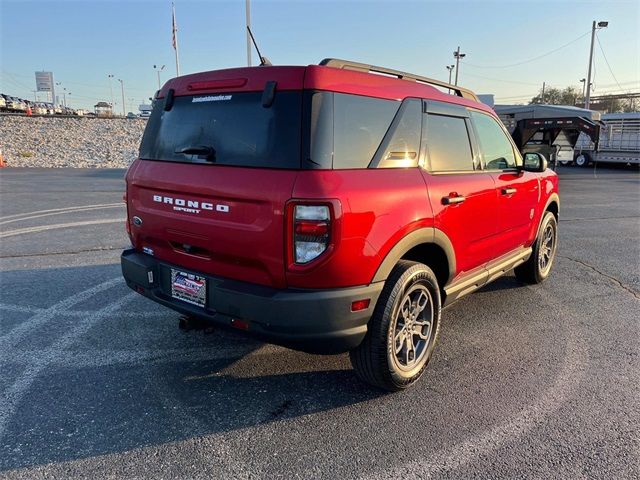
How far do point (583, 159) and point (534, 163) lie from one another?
90.4 ft

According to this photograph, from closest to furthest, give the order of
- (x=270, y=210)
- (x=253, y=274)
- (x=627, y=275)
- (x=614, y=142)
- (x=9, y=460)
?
(x=9, y=460), (x=270, y=210), (x=253, y=274), (x=627, y=275), (x=614, y=142)

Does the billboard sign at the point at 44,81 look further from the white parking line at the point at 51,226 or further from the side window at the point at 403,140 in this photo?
the side window at the point at 403,140

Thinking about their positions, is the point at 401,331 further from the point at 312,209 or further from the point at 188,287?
the point at 188,287

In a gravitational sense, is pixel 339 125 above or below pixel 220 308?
above

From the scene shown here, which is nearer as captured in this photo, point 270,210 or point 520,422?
point 270,210

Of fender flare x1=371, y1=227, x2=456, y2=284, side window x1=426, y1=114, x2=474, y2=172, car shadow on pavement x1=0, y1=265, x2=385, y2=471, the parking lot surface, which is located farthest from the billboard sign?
fender flare x1=371, y1=227, x2=456, y2=284

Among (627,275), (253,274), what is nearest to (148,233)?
(253,274)

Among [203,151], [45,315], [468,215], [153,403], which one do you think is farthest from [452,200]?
[45,315]

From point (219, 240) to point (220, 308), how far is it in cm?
41

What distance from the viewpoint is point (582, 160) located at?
28.3m

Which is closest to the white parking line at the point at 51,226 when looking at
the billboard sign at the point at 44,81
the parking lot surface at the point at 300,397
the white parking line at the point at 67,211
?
the white parking line at the point at 67,211

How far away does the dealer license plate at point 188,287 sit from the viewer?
9.57ft

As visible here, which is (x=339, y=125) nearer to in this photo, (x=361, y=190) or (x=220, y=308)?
(x=361, y=190)

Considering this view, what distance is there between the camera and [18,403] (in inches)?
114
